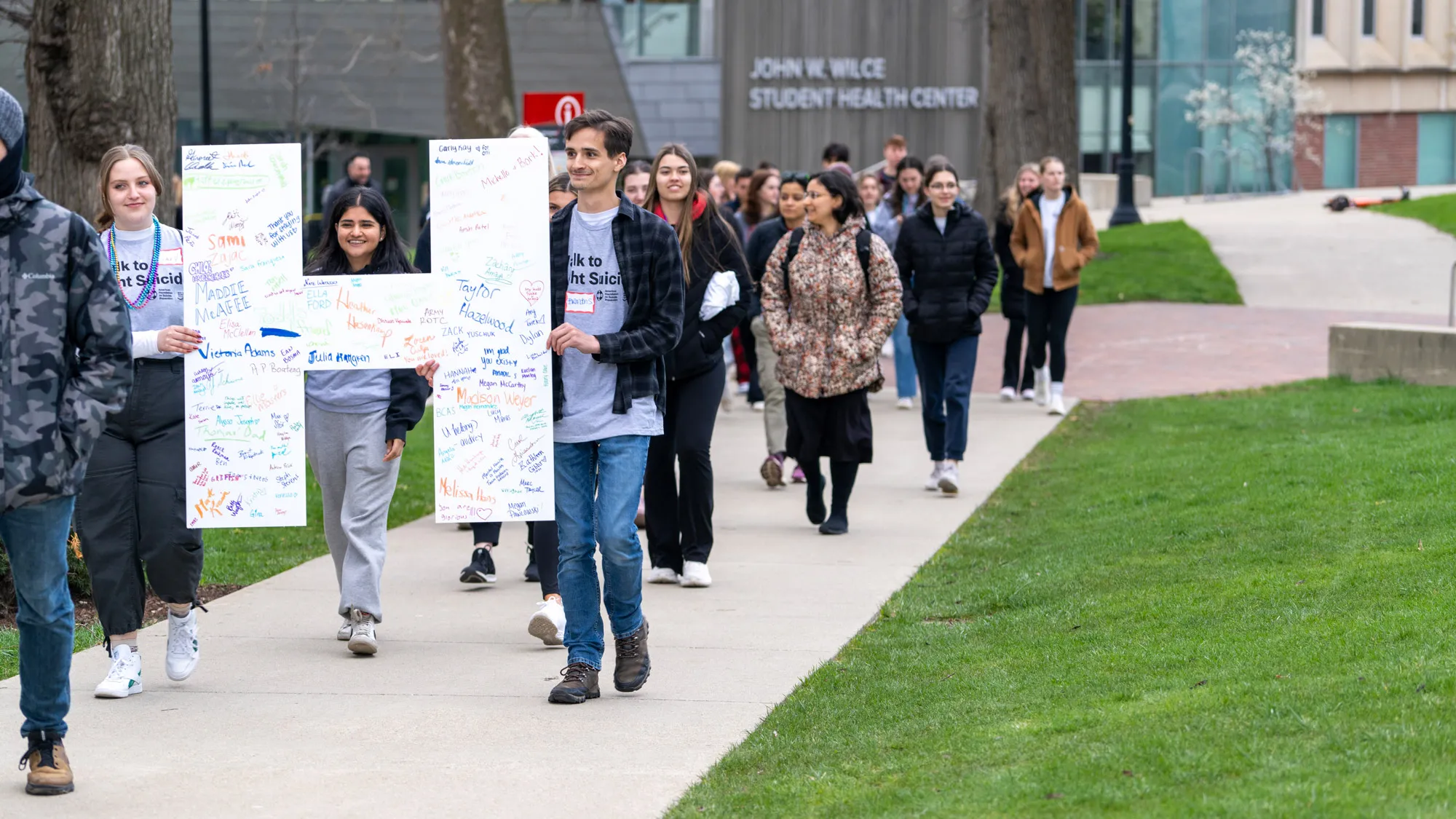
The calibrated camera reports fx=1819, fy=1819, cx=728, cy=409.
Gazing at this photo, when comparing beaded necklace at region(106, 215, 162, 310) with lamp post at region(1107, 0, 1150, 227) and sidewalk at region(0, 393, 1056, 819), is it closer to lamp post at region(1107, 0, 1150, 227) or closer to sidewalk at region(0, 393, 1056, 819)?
sidewalk at region(0, 393, 1056, 819)

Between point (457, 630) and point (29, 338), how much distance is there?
9.94 ft

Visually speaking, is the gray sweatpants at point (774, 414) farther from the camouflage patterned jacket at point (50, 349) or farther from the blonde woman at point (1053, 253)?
the camouflage patterned jacket at point (50, 349)

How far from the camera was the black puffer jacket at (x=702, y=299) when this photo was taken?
8156mm

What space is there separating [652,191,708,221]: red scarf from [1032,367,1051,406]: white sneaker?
7.21 metres

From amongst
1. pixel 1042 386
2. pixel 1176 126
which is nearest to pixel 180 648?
pixel 1042 386

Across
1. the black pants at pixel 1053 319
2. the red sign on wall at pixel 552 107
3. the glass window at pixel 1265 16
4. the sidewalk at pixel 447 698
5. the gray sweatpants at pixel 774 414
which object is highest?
the glass window at pixel 1265 16

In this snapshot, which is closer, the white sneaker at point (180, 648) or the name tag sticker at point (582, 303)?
the name tag sticker at point (582, 303)

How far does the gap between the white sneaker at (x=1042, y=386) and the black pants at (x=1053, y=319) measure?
328 mm

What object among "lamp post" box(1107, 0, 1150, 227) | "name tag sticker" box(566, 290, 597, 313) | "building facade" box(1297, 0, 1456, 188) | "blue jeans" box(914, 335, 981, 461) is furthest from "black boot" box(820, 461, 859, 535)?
"building facade" box(1297, 0, 1456, 188)

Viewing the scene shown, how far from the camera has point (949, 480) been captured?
36.6 feet

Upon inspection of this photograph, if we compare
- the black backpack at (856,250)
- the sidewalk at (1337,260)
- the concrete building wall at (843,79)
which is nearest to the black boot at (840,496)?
the black backpack at (856,250)

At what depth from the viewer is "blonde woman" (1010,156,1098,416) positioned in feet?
46.3

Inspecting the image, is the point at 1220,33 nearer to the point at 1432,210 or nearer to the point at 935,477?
the point at 1432,210

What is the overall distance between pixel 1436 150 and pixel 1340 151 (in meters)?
3.57
